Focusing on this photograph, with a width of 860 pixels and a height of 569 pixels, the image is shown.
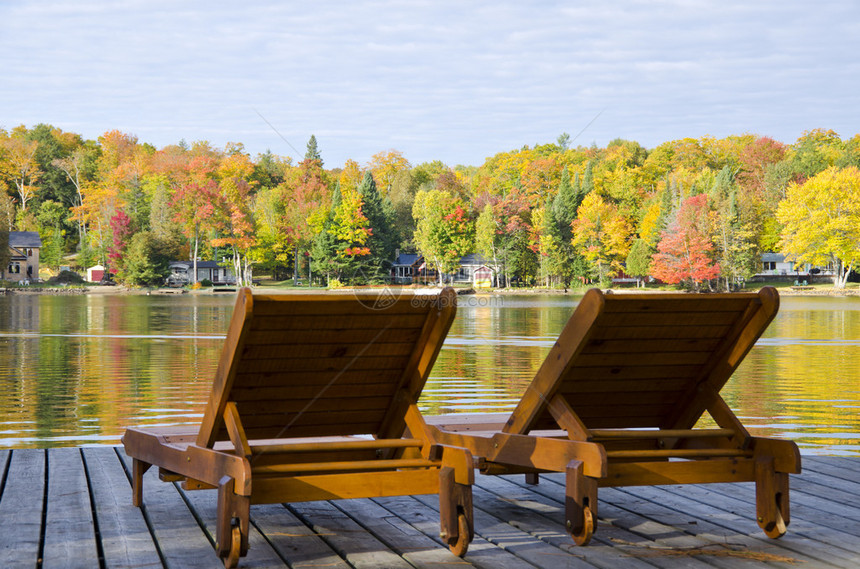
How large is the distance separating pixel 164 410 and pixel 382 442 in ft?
24.8

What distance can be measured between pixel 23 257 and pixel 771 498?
264 ft

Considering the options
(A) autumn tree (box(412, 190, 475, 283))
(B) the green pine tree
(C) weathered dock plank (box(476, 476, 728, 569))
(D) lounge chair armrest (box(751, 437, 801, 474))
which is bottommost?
(C) weathered dock plank (box(476, 476, 728, 569))

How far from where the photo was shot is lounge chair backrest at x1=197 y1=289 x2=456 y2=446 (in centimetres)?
310

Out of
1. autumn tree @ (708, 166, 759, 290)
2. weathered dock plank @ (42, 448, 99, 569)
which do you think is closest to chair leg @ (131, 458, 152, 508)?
weathered dock plank @ (42, 448, 99, 569)

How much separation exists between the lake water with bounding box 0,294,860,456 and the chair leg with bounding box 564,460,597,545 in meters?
5.00

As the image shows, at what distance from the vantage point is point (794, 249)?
6500 centimetres

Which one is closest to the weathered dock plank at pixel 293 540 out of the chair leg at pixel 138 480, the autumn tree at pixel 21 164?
the chair leg at pixel 138 480

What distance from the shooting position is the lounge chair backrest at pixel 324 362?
3102 mm

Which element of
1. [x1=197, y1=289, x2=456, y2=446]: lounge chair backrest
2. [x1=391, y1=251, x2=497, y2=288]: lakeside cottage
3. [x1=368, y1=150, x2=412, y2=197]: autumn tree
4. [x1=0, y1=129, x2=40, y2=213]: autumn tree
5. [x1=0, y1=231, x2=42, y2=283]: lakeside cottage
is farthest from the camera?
[x1=368, y1=150, x2=412, y2=197]: autumn tree

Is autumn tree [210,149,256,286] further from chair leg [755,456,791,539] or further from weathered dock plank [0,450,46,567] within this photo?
chair leg [755,456,791,539]

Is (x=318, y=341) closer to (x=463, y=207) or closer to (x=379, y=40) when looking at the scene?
(x=379, y=40)

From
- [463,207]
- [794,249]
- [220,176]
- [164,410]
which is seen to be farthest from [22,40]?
[164,410]

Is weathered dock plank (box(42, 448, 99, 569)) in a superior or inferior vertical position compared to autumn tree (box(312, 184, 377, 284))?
inferior

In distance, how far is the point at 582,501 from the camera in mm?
3234
